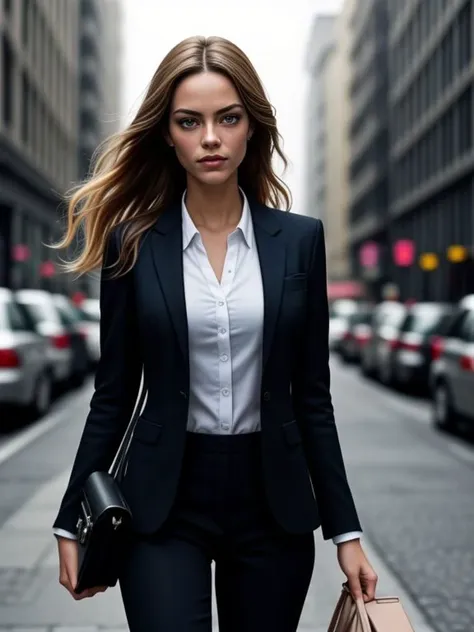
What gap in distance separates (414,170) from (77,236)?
5571 centimetres

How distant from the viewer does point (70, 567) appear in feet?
8.49

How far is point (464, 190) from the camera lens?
4334cm

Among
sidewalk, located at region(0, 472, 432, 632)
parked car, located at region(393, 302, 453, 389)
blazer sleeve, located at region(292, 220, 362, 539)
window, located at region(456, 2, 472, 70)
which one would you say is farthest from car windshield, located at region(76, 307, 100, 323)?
blazer sleeve, located at region(292, 220, 362, 539)

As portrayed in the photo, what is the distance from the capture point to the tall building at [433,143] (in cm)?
4303

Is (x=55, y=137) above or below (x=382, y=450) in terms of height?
above

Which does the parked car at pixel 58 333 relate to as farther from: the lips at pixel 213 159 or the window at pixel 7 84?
the window at pixel 7 84

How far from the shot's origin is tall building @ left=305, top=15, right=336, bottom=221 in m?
131

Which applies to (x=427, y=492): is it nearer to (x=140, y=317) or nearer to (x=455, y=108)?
(x=140, y=317)

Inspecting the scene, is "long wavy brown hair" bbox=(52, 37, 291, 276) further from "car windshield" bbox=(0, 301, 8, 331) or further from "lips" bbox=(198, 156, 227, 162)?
"car windshield" bbox=(0, 301, 8, 331)

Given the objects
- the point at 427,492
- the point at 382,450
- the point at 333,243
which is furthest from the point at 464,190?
the point at 333,243

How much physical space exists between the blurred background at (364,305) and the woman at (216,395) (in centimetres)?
60

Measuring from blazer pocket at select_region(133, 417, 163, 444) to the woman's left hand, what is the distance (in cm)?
49

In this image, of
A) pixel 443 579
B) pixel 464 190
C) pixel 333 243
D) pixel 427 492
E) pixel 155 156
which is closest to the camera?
pixel 155 156

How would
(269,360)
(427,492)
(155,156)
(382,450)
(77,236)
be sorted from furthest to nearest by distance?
1. (382,450)
2. (427,492)
3. (77,236)
4. (155,156)
5. (269,360)
